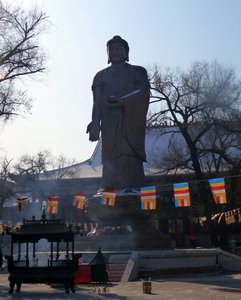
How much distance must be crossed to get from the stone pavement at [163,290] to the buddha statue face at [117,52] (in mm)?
10414

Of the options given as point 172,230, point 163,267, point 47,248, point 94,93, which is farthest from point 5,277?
point 172,230

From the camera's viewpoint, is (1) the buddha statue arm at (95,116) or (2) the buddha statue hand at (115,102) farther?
(1) the buddha statue arm at (95,116)

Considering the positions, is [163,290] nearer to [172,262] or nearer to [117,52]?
[172,262]

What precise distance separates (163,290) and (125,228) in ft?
24.5

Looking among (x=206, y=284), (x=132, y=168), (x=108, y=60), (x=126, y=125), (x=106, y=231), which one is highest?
(x=108, y=60)

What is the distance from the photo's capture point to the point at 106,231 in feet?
72.1

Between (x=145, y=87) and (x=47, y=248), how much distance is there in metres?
8.12

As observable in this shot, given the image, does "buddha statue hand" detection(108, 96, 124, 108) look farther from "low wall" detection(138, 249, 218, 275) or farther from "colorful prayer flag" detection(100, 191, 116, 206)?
"low wall" detection(138, 249, 218, 275)

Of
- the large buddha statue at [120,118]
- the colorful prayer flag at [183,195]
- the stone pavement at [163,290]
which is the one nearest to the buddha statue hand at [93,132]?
the large buddha statue at [120,118]

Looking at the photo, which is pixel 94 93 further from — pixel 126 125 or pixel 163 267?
pixel 163 267

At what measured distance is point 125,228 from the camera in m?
21.8

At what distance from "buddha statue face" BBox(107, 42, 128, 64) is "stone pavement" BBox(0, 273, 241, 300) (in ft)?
34.2

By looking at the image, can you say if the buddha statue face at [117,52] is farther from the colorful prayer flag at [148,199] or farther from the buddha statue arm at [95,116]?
the colorful prayer flag at [148,199]

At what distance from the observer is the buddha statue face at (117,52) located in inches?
950
